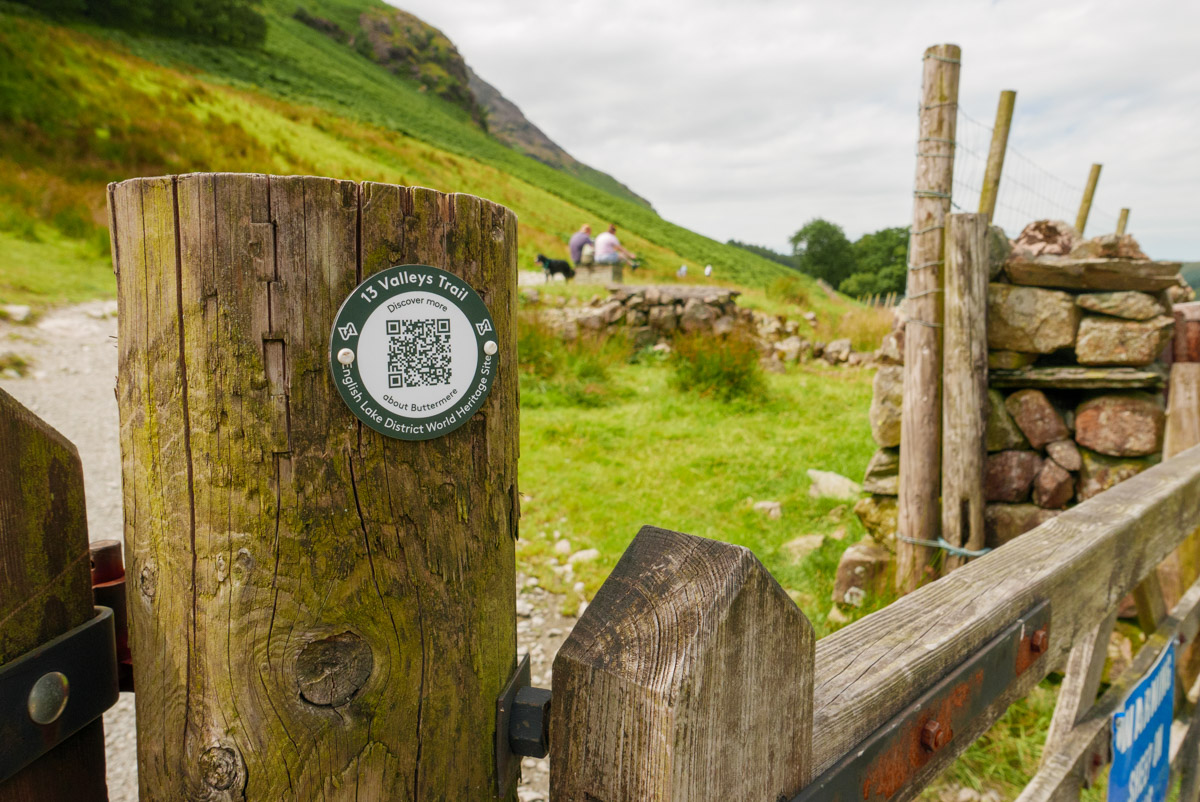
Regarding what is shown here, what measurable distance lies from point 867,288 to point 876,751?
5380 cm

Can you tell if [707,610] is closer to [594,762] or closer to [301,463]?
[594,762]

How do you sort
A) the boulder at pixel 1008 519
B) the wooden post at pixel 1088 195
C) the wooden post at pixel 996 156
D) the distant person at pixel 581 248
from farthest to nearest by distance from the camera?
the distant person at pixel 581 248 → the wooden post at pixel 1088 195 → the wooden post at pixel 996 156 → the boulder at pixel 1008 519

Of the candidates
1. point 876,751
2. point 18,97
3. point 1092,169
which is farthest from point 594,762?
point 18,97

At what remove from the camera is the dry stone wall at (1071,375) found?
3.05 meters

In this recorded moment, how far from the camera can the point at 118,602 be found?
0.81 m

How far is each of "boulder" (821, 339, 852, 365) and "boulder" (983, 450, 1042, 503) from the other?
22.6ft

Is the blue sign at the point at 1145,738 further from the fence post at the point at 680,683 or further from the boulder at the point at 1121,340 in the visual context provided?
the boulder at the point at 1121,340

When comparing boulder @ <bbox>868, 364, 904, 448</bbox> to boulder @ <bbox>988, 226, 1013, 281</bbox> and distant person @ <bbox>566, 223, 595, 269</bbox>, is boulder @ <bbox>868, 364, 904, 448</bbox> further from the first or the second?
distant person @ <bbox>566, 223, 595, 269</bbox>

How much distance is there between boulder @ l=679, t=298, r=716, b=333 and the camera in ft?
34.2

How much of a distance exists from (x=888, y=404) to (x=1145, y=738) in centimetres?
195

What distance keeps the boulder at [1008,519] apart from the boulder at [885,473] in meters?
0.44

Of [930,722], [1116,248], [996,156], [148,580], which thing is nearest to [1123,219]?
[996,156]

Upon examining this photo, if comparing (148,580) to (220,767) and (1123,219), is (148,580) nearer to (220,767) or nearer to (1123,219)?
(220,767)

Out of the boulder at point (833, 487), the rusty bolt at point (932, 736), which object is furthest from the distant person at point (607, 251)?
the rusty bolt at point (932, 736)
